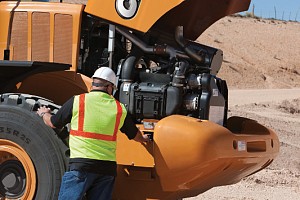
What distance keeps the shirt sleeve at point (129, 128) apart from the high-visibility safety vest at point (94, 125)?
171 millimetres

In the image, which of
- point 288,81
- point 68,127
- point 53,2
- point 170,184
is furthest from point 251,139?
point 288,81

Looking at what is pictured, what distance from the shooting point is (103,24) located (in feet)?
23.5

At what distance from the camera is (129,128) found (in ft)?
19.7

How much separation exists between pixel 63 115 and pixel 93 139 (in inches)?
14.5

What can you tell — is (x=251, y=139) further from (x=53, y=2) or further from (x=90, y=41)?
(x=53, y=2)

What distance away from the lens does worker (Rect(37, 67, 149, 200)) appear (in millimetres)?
5703

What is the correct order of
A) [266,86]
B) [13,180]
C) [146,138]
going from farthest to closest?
[266,86] → [13,180] → [146,138]

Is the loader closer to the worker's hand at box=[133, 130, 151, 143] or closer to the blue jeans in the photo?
the worker's hand at box=[133, 130, 151, 143]

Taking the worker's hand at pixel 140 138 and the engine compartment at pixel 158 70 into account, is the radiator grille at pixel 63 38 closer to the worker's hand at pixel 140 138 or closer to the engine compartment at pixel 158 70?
the engine compartment at pixel 158 70

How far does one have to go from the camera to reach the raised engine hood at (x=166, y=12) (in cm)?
668

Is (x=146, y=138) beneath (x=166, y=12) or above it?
beneath

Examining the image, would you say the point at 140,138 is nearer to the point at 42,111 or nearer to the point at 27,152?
the point at 42,111

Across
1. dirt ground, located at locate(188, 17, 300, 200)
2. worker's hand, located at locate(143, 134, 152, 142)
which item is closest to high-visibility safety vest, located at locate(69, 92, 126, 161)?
worker's hand, located at locate(143, 134, 152, 142)

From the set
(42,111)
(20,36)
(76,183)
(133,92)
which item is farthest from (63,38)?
(76,183)
